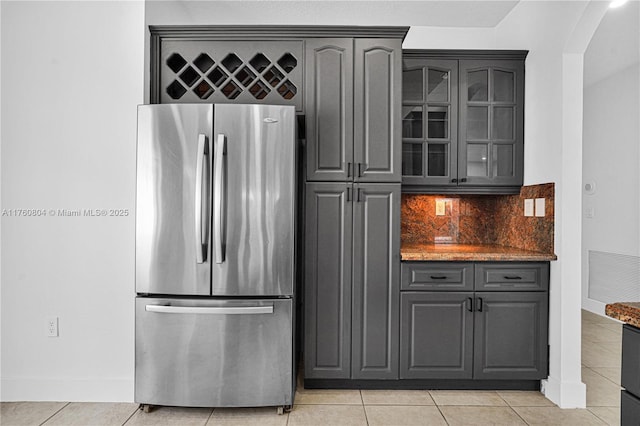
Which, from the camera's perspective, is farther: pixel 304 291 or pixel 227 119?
pixel 304 291

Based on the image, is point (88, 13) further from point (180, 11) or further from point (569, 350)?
point (569, 350)

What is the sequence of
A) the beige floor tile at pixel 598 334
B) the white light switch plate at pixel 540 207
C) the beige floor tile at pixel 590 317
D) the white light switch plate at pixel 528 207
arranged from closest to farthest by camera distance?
the white light switch plate at pixel 540 207, the white light switch plate at pixel 528 207, the beige floor tile at pixel 598 334, the beige floor tile at pixel 590 317

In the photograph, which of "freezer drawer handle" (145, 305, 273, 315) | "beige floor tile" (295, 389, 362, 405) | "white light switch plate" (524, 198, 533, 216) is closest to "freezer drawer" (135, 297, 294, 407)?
"freezer drawer handle" (145, 305, 273, 315)

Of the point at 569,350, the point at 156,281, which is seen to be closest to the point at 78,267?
the point at 156,281

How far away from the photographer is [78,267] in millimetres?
2744

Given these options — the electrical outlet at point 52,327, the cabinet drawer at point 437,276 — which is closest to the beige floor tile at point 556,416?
the cabinet drawer at point 437,276

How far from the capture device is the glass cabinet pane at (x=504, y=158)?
325 cm

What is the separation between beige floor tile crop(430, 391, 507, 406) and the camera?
8.91 feet

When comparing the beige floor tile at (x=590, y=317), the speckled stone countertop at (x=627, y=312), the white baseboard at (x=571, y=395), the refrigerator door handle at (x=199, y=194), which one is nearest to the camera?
the speckled stone countertop at (x=627, y=312)

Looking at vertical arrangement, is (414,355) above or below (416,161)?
below

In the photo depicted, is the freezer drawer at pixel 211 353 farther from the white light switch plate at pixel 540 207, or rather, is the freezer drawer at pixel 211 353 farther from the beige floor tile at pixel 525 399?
the white light switch plate at pixel 540 207

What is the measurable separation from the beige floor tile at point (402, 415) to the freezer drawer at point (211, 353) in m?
0.52

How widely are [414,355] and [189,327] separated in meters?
1.48

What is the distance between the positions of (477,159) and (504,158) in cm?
20
